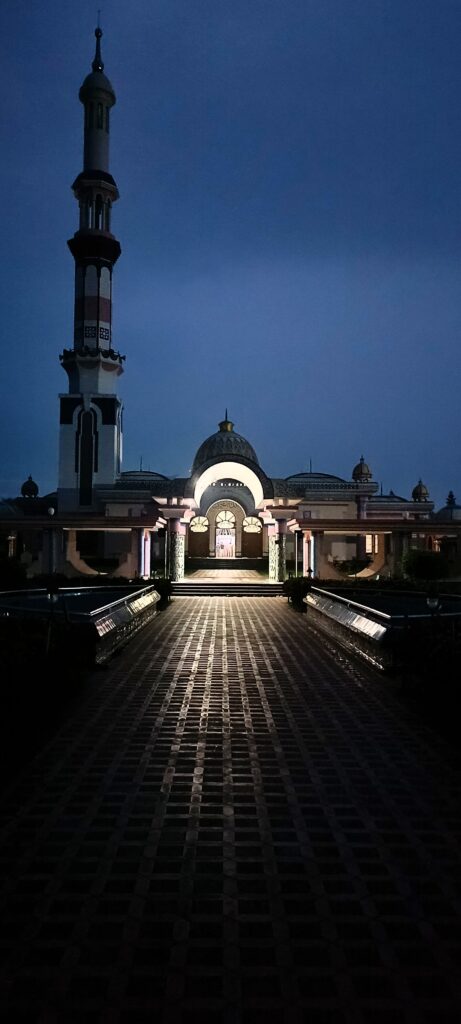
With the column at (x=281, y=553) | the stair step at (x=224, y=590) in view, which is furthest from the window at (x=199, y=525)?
the stair step at (x=224, y=590)

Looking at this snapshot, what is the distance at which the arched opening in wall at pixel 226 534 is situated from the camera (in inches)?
1591

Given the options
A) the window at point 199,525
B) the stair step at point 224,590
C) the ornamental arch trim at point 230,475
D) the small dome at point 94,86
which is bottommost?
the stair step at point 224,590

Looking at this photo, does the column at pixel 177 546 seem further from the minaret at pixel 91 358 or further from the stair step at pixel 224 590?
the minaret at pixel 91 358

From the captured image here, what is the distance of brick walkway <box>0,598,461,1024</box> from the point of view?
2.42 meters

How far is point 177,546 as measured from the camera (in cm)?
2522

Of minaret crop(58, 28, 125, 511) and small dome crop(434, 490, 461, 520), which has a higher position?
minaret crop(58, 28, 125, 511)

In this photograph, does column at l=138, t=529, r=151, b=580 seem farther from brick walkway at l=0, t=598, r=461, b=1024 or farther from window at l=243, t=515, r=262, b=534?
brick walkway at l=0, t=598, r=461, b=1024

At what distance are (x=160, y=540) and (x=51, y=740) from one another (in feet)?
101

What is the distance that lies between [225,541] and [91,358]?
13302 millimetres

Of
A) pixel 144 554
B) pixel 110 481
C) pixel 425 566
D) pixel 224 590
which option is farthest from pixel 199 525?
pixel 425 566

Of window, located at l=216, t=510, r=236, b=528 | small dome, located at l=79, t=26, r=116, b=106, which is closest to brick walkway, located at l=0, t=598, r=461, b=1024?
window, located at l=216, t=510, r=236, b=528

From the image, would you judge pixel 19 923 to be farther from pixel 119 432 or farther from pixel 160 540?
pixel 119 432

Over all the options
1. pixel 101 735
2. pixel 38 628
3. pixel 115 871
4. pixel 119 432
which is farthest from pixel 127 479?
pixel 115 871

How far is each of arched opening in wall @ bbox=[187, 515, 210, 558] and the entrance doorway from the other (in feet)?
4.79
